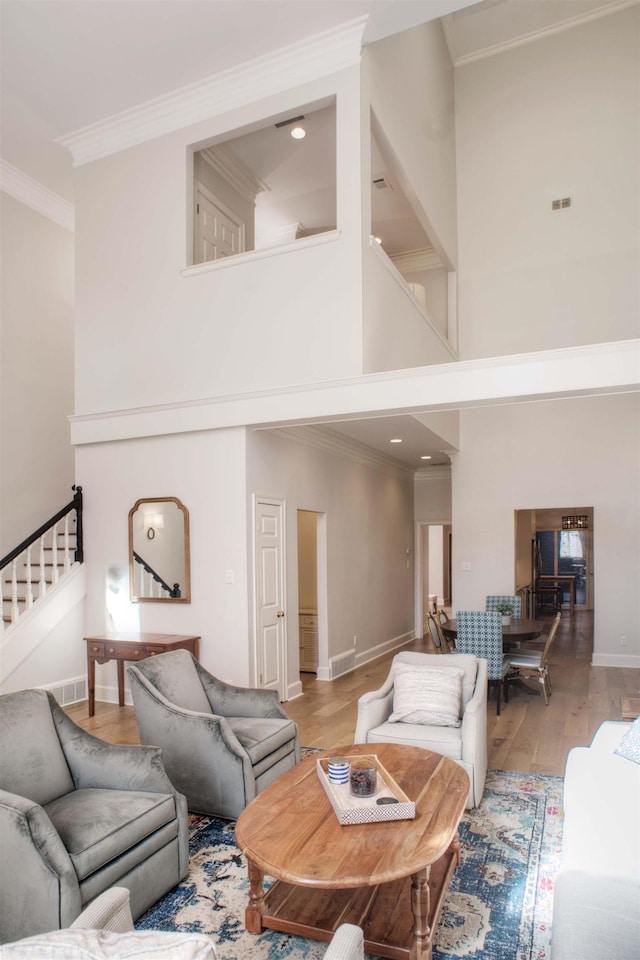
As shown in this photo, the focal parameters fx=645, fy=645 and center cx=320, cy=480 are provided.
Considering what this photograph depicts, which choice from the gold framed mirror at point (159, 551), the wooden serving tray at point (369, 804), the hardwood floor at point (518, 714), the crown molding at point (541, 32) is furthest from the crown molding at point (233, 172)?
the wooden serving tray at point (369, 804)

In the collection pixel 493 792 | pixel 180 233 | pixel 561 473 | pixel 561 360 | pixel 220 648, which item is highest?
pixel 180 233

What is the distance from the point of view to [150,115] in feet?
21.4

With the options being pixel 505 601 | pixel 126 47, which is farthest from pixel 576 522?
pixel 126 47

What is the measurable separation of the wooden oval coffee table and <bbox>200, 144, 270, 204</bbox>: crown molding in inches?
248

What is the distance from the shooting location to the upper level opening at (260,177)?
6559 mm

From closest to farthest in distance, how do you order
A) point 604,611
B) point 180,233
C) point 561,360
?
1. point 561,360
2. point 180,233
3. point 604,611

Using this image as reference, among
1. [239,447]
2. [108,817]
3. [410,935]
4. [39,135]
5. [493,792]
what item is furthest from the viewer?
[39,135]

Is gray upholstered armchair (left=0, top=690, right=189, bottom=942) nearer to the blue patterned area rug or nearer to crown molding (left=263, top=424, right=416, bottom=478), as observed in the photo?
the blue patterned area rug

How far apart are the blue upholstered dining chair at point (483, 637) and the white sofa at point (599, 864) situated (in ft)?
7.80

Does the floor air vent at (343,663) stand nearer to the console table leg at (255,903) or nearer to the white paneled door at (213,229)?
the white paneled door at (213,229)

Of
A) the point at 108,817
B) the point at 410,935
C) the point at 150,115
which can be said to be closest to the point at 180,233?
the point at 150,115

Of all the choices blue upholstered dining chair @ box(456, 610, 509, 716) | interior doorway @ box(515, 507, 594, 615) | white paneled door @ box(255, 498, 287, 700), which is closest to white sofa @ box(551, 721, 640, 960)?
blue upholstered dining chair @ box(456, 610, 509, 716)

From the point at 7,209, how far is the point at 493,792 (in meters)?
7.59

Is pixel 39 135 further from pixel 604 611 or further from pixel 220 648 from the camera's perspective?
pixel 604 611
